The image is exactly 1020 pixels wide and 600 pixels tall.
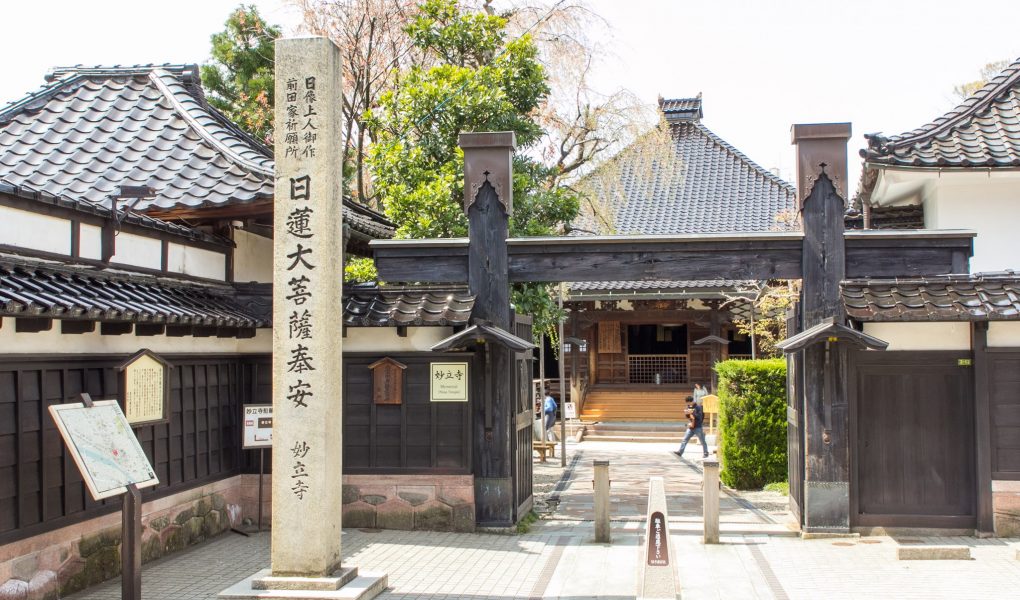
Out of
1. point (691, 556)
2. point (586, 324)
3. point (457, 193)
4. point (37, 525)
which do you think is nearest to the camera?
point (37, 525)

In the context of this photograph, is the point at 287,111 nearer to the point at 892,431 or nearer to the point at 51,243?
the point at 51,243

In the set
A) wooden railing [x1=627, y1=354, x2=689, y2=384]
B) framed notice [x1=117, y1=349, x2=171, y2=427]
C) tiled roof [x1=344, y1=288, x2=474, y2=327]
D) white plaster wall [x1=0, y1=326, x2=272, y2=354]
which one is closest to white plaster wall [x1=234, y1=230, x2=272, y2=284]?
white plaster wall [x1=0, y1=326, x2=272, y2=354]

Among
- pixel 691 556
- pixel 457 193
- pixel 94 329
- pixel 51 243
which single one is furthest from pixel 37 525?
pixel 457 193

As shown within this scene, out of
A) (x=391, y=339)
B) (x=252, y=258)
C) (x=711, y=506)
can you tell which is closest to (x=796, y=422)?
(x=711, y=506)

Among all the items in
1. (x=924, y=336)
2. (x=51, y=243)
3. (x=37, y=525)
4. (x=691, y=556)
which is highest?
(x=51, y=243)

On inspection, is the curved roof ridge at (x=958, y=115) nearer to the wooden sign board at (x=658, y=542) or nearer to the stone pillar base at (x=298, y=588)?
the wooden sign board at (x=658, y=542)

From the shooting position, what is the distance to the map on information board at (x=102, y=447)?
7629mm

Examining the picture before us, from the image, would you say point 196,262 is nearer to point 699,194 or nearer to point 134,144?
point 134,144

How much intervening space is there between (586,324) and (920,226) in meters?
15.3

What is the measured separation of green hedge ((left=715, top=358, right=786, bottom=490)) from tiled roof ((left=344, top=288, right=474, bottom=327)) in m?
7.05

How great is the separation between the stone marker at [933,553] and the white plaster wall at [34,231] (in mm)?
9568

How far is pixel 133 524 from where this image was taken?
773 centimetres

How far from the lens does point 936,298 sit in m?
11.3

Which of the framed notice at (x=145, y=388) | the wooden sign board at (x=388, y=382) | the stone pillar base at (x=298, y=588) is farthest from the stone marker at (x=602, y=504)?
the framed notice at (x=145, y=388)
